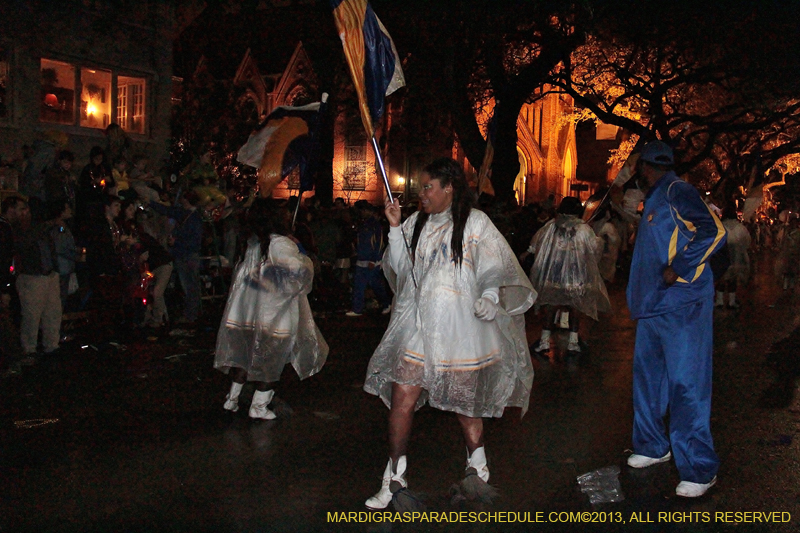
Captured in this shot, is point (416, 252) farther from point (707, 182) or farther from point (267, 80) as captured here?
point (707, 182)

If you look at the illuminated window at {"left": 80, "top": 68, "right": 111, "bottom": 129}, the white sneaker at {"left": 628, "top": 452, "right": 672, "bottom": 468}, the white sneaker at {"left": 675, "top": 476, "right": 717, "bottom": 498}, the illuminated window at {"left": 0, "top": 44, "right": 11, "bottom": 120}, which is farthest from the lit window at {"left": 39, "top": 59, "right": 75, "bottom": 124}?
the white sneaker at {"left": 675, "top": 476, "right": 717, "bottom": 498}

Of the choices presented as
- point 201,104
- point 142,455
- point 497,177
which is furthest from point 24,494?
point 201,104

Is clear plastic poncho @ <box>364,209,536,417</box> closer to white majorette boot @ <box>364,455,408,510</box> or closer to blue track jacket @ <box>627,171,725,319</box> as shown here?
white majorette boot @ <box>364,455,408,510</box>

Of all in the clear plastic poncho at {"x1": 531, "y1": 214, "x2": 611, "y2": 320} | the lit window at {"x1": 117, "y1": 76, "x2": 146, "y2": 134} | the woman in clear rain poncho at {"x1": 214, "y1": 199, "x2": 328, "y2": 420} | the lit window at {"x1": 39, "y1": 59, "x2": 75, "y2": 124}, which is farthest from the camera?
the lit window at {"x1": 117, "y1": 76, "x2": 146, "y2": 134}

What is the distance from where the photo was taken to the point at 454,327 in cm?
472

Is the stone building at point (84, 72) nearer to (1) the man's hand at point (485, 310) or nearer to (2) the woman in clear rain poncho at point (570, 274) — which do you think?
(2) the woman in clear rain poncho at point (570, 274)

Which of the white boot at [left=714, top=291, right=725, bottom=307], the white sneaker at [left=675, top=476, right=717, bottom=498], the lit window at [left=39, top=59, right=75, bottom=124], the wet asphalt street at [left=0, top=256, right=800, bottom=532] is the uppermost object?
the lit window at [left=39, top=59, right=75, bottom=124]

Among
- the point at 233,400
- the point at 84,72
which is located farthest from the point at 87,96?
the point at 233,400

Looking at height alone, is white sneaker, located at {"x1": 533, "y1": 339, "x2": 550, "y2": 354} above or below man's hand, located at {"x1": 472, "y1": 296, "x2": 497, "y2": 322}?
below

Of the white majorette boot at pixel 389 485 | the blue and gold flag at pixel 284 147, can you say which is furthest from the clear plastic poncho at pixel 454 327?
the blue and gold flag at pixel 284 147

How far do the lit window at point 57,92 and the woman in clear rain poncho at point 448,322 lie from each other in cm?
1307

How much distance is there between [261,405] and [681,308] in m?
3.44

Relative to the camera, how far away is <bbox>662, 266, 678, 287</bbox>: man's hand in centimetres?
516

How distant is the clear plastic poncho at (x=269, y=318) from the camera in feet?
21.8
